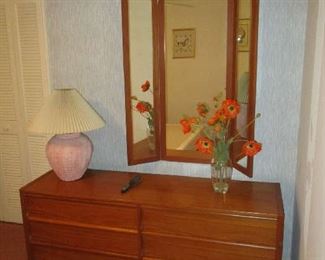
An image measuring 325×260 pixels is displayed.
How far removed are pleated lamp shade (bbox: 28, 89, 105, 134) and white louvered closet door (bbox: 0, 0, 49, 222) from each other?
0.50 m

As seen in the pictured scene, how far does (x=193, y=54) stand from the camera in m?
1.94

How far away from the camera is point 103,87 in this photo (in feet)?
7.14

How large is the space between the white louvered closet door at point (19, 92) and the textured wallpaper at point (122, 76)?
19cm

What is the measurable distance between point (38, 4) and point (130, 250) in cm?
169

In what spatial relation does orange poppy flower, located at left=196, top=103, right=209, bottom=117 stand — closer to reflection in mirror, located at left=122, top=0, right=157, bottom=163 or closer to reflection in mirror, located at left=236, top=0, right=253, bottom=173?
reflection in mirror, located at left=236, top=0, right=253, bottom=173

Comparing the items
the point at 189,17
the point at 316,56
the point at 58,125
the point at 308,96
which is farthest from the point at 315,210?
the point at 58,125

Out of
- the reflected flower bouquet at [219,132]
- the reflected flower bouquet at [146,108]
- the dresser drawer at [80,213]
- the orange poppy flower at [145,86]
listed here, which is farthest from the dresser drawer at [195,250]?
the orange poppy flower at [145,86]

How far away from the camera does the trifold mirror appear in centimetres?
185

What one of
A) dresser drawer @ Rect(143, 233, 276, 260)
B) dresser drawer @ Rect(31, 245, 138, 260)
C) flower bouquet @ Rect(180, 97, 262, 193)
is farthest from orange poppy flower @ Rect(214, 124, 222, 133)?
dresser drawer @ Rect(31, 245, 138, 260)

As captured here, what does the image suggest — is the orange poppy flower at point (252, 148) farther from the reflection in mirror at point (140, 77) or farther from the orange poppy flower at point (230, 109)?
the reflection in mirror at point (140, 77)

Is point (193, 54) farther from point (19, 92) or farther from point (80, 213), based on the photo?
point (19, 92)

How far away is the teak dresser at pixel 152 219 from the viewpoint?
1.65m

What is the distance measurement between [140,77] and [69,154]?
625 mm

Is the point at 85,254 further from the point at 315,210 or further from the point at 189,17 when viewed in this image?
the point at 189,17
